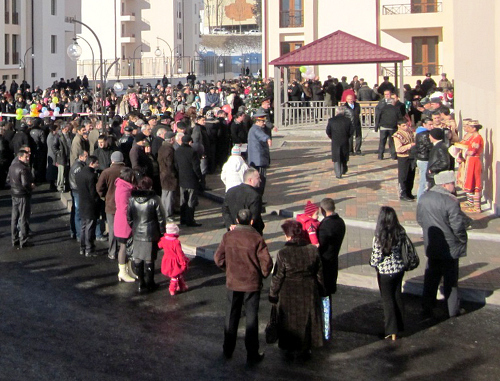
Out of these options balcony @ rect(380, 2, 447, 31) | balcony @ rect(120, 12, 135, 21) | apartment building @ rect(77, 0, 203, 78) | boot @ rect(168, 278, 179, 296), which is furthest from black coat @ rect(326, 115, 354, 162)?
balcony @ rect(120, 12, 135, 21)

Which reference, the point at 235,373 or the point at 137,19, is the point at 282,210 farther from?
the point at 137,19

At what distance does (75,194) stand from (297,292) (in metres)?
6.53

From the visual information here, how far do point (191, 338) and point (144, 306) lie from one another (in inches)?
57.5

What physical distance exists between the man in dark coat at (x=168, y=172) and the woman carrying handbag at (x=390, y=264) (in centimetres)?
639

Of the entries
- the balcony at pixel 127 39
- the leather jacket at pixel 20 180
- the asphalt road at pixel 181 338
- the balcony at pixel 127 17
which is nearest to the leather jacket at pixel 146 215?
the asphalt road at pixel 181 338

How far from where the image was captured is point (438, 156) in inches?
548

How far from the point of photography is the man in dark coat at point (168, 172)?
1476cm

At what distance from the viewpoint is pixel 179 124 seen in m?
16.1

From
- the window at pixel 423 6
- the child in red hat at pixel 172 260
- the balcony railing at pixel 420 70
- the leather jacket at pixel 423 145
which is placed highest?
the window at pixel 423 6

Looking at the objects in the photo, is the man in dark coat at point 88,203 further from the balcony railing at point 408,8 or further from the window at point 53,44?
the window at point 53,44

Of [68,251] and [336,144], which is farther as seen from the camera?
[336,144]

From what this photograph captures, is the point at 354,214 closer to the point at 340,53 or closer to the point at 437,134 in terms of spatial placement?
the point at 437,134

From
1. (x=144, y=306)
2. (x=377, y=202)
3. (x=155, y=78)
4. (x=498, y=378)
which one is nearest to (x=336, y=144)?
(x=377, y=202)

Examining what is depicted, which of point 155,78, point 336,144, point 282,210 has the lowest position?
point 282,210
